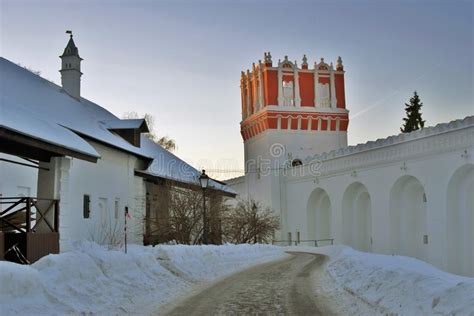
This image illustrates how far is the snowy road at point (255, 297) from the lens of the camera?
1057 cm

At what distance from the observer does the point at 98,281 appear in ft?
37.0

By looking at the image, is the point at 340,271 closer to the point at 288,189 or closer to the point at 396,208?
the point at 396,208

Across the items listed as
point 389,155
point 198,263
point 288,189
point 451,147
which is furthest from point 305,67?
point 198,263

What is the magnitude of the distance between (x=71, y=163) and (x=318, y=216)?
94.6ft

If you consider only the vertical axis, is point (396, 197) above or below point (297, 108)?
below

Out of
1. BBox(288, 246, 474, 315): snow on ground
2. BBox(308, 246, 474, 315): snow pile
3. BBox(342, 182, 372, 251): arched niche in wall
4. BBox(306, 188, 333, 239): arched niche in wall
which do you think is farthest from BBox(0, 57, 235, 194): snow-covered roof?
BBox(306, 188, 333, 239): arched niche in wall

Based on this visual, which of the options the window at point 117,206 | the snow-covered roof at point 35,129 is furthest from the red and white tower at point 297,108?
the snow-covered roof at point 35,129

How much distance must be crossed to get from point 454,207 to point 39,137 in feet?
77.0

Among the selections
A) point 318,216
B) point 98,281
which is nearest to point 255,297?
point 98,281

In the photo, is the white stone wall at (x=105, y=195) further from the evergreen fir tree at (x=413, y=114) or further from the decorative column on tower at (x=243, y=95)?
the evergreen fir tree at (x=413, y=114)

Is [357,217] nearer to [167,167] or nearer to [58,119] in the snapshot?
[167,167]

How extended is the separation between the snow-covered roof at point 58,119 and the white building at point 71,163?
0.11ft

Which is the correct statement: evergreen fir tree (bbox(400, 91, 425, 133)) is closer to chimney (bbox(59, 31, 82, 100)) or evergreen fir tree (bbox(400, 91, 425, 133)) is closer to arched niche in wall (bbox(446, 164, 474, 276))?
arched niche in wall (bbox(446, 164, 474, 276))

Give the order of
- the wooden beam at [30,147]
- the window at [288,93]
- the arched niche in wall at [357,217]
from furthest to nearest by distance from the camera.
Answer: the window at [288,93], the arched niche in wall at [357,217], the wooden beam at [30,147]
